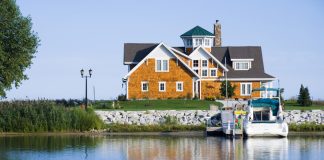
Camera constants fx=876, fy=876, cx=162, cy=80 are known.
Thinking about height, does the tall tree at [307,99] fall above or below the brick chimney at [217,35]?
below

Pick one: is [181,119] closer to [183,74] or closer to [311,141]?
[311,141]

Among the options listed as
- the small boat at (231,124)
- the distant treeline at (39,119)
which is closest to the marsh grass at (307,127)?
the small boat at (231,124)

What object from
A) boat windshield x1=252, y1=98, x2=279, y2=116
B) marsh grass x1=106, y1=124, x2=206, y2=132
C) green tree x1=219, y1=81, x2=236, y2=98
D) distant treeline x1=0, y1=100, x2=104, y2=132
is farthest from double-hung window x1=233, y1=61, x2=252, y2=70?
distant treeline x1=0, y1=100, x2=104, y2=132

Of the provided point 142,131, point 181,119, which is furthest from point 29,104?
point 181,119

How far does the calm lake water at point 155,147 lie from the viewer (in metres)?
37.2

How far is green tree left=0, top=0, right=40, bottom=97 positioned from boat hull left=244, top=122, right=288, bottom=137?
17.0 m

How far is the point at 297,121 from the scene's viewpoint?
56.6 metres

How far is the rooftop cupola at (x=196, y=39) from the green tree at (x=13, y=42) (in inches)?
1231

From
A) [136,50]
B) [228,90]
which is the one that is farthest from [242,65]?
[136,50]

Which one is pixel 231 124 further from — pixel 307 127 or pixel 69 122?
pixel 69 122

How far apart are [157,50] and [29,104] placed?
29.8m

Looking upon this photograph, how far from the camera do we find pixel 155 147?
4156 cm

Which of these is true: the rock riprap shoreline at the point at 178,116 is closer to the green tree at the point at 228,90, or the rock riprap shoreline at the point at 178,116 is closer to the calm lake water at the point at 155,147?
the calm lake water at the point at 155,147

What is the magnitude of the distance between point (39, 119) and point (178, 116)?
10.6 m
